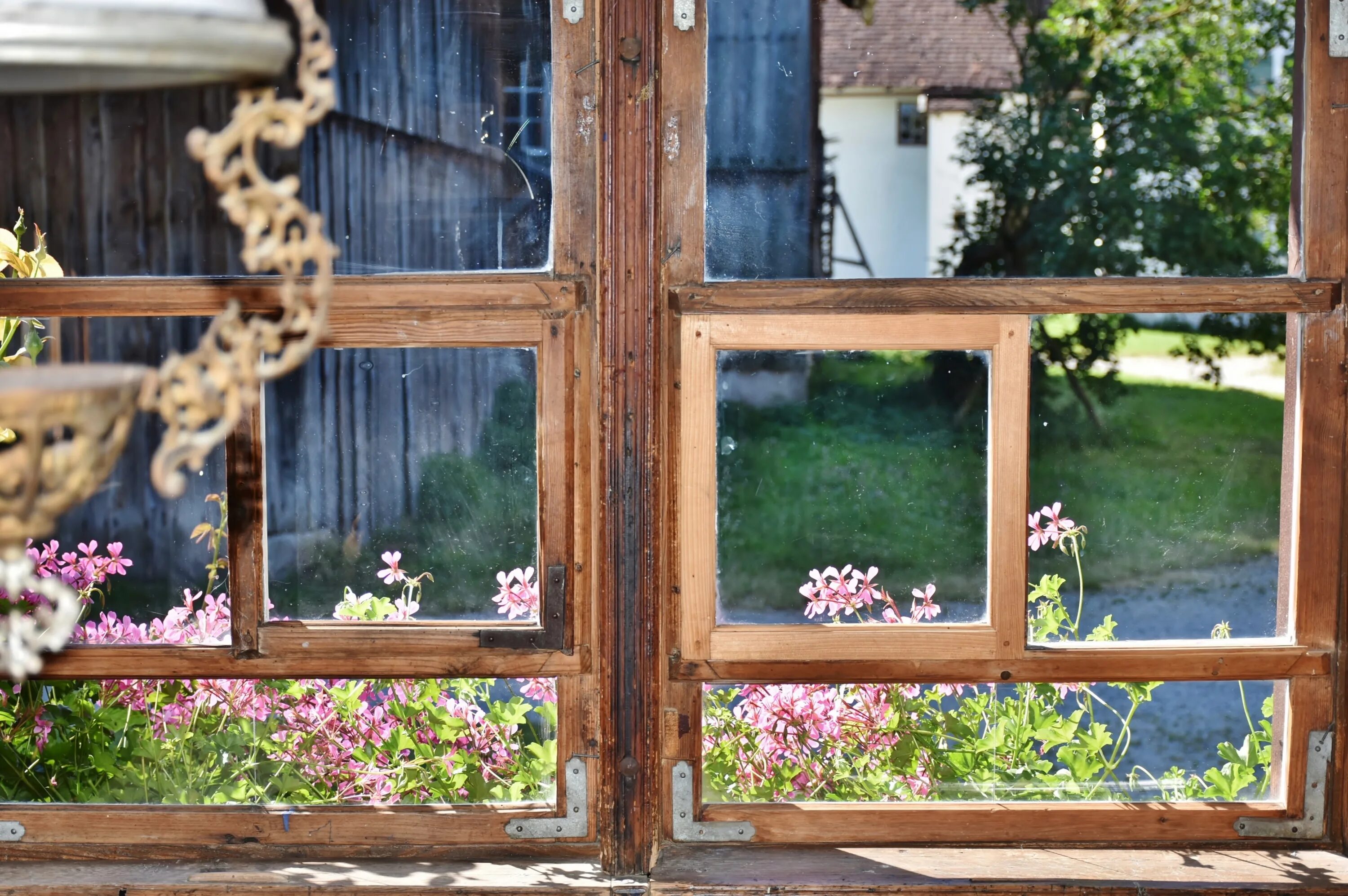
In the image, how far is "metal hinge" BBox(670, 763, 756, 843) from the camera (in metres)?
1.76

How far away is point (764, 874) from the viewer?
1.69 metres

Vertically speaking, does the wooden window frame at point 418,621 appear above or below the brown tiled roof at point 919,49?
below

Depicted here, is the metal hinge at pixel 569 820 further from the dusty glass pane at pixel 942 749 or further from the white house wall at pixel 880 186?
the white house wall at pixel 880 186

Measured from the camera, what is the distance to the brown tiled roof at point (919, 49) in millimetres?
2125

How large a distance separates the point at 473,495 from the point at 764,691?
0.52 metres

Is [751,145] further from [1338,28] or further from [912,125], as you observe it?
[912,125]

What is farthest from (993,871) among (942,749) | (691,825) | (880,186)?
(880,186)

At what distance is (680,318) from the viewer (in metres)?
1.69

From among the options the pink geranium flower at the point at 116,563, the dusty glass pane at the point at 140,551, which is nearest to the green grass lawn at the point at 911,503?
the dusty glass pane at the point at 140,551

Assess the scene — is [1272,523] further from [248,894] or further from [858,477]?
[248,894]

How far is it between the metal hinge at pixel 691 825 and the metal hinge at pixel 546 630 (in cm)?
25

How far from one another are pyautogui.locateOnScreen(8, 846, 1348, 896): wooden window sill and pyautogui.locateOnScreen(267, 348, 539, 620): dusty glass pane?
35cm

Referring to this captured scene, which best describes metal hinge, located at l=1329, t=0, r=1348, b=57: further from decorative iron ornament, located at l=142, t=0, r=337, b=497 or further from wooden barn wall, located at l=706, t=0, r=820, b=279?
decorative iron ornament, located at l=142, t=0, r=337, b=497

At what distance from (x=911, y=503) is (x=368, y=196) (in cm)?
93
